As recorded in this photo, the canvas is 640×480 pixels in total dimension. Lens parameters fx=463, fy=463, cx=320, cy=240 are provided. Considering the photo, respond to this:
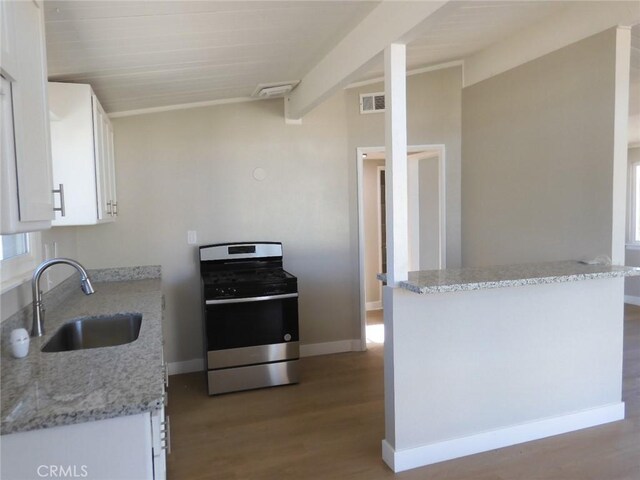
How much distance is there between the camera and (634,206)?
21.4 ft

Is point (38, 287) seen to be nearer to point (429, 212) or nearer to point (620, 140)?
point (620, 140)

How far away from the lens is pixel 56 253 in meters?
2.75

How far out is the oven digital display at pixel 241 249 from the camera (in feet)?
12.6

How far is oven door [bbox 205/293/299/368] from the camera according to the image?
133 inches

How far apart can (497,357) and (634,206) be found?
5.38 metres

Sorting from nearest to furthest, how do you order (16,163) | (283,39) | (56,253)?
(16,163)
(283,39)
(56,253)

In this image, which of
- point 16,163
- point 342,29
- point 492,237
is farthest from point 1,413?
point 492,237

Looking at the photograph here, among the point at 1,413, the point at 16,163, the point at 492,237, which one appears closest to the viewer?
the point at 1,413

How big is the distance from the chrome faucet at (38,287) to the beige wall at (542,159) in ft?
9.65

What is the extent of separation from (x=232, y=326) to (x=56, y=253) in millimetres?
1266

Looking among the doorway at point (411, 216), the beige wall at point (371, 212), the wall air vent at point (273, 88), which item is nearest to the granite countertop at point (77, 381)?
the wall air vent at point (273, 88)

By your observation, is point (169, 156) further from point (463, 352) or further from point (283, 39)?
point (463, 352)

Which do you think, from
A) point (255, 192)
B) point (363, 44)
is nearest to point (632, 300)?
point (255, 192)

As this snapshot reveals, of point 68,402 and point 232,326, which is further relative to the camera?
point 232,326
